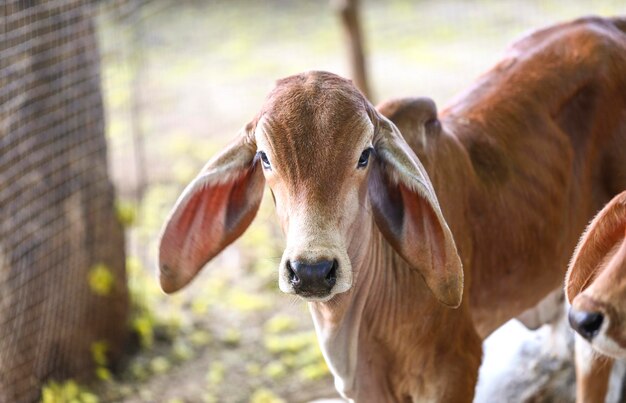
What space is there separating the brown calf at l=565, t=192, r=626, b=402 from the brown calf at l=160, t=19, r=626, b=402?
0.48 metres

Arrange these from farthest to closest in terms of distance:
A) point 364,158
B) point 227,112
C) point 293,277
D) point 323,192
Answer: point 227,112, point 364,158, point 323,192, point 293,277

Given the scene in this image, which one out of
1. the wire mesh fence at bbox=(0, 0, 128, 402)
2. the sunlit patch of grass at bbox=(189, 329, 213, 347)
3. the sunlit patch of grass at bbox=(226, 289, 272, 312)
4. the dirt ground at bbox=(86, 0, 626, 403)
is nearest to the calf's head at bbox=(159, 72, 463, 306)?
the dirt ground at bbox=(86, 0, 626, 403)

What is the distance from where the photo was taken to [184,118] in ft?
31.6

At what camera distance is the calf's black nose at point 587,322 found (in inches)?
106

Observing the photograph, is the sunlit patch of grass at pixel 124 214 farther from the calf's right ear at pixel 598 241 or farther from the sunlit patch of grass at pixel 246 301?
the calf's right ear at pixel 598 241

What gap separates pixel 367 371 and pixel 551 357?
1.36m

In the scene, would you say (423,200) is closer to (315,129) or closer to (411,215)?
(411,215)

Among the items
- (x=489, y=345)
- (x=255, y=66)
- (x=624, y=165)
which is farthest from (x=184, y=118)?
(x=624, y=165)

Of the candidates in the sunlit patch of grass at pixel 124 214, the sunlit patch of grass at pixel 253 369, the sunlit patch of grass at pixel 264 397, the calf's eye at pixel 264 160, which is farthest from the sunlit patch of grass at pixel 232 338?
the calf's eye at pixel 264 160

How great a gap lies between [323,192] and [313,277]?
0.29 m

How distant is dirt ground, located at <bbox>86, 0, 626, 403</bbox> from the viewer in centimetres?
585

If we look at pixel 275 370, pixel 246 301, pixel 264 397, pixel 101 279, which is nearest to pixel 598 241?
pixel 264 397

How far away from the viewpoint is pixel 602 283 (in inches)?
108

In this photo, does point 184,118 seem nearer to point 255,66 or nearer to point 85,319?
point 255,66
